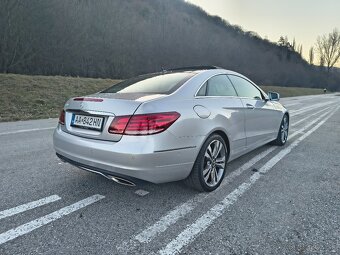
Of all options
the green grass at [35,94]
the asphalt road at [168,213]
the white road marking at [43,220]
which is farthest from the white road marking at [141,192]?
the green grass at [35,94]

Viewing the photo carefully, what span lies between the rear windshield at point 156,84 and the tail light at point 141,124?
1.59 ft

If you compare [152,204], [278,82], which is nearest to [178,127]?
[152,204]

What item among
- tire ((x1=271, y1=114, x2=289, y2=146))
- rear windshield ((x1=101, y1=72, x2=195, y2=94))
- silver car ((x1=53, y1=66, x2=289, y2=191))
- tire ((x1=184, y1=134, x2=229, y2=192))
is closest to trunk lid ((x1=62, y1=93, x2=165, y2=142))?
silver car ((x1=53, y1=66, x2=289, y2=191))

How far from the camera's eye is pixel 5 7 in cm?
1858

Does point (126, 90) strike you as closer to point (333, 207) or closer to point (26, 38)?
point (333, 207)

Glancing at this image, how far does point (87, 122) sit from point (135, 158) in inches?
29.1

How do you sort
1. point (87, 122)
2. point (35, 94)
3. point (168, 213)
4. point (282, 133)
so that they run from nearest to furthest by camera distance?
point (168, 213) < point (87, 122) < point (282, 133) < point (35, 94)

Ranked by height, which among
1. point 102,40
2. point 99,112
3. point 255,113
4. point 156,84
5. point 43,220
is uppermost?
point 102,40

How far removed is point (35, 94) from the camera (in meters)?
13.3

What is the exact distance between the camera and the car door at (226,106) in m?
3.42

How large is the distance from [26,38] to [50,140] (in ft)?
56.6

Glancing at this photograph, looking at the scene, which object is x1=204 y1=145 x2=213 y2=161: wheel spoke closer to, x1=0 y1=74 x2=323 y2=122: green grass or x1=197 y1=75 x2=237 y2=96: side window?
x1=197 y1=75 x2=237 y2=96: side window

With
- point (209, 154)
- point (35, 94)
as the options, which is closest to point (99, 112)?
point (209, 154)

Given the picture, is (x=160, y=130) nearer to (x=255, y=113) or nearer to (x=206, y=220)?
(x=206, y=220)
